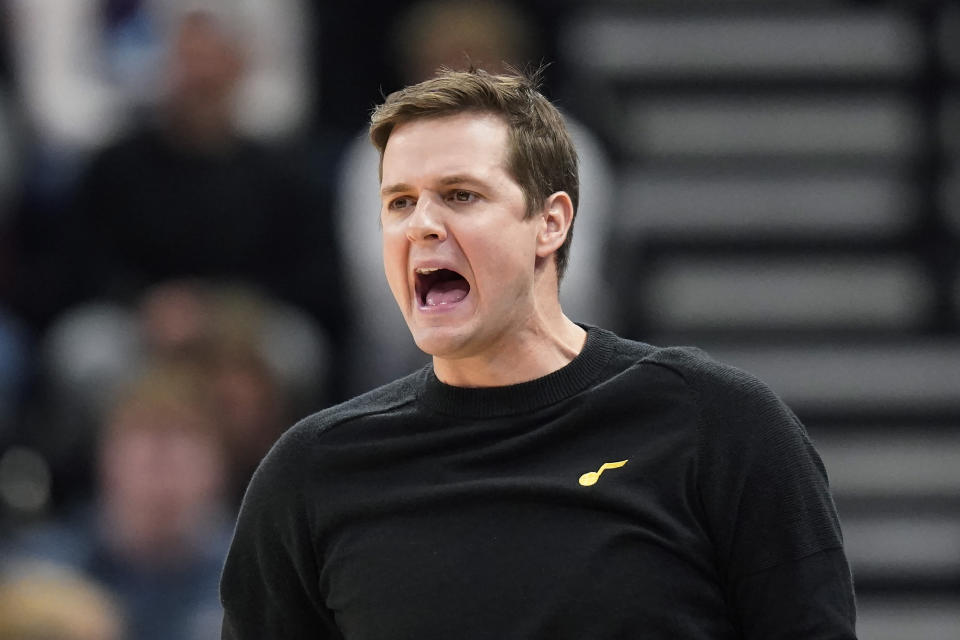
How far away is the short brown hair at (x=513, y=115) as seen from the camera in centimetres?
229

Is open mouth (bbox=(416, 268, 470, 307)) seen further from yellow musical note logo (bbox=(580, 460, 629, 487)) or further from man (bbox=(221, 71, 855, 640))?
yellow musical note logo (bbox=(580, 460, 629, 487))

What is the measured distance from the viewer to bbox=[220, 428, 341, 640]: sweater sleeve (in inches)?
92.2

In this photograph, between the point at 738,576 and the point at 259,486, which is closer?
the point at 738,576

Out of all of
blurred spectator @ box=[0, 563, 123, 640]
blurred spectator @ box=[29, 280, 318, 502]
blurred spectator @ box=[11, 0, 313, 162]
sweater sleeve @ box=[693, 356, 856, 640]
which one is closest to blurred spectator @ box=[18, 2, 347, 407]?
blurred spectator @ box=[29, 280, 318, 502]

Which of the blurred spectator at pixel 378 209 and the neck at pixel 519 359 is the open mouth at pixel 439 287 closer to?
the neck at pixel 519 359

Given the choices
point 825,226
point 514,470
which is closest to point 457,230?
point 514,470

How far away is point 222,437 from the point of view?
493 centimetres

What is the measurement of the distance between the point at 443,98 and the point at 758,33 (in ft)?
13.2

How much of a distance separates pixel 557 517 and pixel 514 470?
10 centimetres

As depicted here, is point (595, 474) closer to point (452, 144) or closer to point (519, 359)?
point (519, 359)

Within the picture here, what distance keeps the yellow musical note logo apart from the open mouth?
0.29 meters

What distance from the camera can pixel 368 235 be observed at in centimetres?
555

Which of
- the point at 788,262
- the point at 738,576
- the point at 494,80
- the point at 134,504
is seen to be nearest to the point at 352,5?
the point at 788,262

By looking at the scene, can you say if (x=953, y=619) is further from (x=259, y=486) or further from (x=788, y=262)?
(x=259, y=486)
